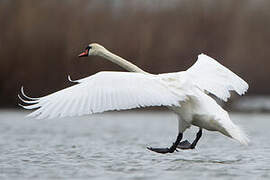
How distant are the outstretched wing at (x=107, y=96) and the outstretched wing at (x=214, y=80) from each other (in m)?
0.97

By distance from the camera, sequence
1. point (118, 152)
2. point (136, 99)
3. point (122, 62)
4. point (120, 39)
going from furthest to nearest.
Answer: point (120, 39) < point (122, 62) < point (118, 152) < point (136, 99)

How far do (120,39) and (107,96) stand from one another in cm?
760

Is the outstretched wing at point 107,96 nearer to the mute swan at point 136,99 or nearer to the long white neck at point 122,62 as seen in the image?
the mute swan at point 136,99

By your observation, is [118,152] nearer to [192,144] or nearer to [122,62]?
[192,144]

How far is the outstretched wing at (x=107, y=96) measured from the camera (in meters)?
6.91

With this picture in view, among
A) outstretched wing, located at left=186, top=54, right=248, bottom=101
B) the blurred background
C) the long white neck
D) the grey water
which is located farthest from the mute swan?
the blurred background

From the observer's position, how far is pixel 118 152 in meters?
8.45

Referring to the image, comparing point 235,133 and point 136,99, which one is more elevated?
point 136,99

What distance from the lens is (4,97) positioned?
47.9 ft

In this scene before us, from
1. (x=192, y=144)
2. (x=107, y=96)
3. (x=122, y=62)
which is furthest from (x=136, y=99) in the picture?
(x=122, y=62)

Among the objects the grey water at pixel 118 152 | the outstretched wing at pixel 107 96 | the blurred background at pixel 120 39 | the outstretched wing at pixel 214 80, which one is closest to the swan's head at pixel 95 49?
the grey water at pixel 118 152

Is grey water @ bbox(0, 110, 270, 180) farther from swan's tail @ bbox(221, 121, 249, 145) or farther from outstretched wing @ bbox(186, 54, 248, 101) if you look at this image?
outstretched wing @ bbox(186, 54, 248, 101)

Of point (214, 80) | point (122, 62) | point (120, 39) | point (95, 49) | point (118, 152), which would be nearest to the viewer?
point (214, 80)

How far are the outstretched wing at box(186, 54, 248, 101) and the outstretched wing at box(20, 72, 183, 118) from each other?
0.97 metres
